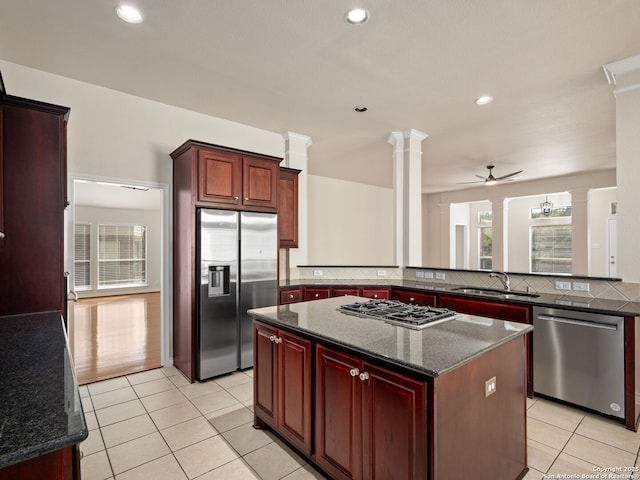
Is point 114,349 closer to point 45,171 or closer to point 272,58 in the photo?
point 45,171

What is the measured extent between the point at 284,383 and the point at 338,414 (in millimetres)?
486

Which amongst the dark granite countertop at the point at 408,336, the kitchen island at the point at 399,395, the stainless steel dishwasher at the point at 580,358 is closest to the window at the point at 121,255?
the dark granite countertop at the point at 408,336

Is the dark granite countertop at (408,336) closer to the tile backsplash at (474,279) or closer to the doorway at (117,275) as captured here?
the tile backsplash at (474,279)

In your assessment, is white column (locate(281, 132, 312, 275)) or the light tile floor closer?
the light tile floor

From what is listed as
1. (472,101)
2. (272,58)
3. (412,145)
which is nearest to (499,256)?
(412,145)

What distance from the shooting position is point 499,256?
8164 millimetres

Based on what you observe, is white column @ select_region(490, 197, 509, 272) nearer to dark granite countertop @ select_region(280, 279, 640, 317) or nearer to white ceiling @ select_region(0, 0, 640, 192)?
white ceiling @ select_region(0, 0, 640, 192)

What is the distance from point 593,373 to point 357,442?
217 centimetres

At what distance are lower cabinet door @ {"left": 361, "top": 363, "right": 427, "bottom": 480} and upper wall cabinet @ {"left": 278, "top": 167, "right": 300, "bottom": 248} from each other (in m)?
3.06

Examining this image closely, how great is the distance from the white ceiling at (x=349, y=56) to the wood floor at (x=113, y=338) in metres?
2.43

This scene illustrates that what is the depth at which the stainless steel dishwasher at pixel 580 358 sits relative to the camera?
250 cm

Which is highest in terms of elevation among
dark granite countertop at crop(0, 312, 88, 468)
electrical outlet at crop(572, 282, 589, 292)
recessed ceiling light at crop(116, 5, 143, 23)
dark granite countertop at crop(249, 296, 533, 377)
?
recessed ceiling light at crop(116, 5, 143, 23)

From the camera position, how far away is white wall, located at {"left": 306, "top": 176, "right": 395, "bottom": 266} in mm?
7692

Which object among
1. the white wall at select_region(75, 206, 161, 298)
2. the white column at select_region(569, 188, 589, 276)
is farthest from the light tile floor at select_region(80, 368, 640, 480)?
the white wall at select_region(75, 206, 161, 298)
